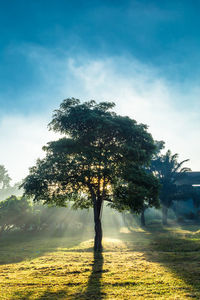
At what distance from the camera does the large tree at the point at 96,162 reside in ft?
51.2

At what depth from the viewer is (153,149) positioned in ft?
59.5

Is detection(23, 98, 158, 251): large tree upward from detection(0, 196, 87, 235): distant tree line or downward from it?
upward

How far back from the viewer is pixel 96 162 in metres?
15.2

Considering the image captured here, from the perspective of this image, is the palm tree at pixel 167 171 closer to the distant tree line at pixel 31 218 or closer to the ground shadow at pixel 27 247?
the distant tree line at pixel 31 218

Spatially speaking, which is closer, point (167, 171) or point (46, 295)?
point (46, 295)

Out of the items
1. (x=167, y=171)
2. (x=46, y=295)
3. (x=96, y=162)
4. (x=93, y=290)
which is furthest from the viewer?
(x=167, y=171)

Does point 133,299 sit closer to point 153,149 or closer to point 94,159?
point 94,159

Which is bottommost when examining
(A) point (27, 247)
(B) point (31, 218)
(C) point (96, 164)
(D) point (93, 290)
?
(A) point (27, 247)

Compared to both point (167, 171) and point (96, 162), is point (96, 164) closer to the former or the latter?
point (96, 162)

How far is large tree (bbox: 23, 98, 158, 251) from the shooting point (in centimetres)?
1560

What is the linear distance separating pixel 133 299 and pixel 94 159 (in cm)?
1046

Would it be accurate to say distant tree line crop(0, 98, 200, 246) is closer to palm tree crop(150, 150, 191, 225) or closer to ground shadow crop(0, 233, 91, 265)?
ground shadow crop(0, 233, 91, 265)

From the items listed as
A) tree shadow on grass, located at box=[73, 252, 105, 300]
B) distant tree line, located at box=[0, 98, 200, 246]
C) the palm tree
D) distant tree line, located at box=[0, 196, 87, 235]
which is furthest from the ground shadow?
the palm tree

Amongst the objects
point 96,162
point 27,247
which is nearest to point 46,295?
point 96,162
